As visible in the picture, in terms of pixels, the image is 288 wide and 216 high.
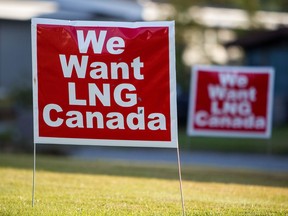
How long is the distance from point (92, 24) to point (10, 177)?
503 centimetres

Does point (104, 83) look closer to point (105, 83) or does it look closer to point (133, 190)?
point (105, 83)

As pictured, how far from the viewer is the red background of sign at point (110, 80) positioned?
33.5ft

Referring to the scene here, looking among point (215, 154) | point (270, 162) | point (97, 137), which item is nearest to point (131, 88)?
point (97, 137)

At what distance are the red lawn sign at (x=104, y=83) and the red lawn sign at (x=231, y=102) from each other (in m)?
10.6

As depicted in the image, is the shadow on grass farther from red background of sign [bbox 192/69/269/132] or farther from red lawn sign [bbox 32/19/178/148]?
red lawn sign [bbox 32/19/178/148]

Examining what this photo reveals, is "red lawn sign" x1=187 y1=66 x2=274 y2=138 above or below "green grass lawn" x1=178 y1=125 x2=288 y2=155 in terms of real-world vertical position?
above

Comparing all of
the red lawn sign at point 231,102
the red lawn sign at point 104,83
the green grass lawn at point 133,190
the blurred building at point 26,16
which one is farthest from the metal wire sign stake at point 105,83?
the blurred building at point 26,16

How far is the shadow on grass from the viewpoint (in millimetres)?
15859

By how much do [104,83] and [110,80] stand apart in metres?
0.08

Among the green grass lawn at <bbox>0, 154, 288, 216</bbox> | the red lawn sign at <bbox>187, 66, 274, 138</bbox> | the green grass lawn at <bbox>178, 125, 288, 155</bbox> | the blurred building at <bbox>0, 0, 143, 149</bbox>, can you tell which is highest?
the blurred building at <bbox>0, 0, 143, 149</bbox>

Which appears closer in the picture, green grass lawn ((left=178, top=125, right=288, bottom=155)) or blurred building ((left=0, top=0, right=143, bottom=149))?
green grass lawn ((left=178, top=125, right=288, bottom=155))

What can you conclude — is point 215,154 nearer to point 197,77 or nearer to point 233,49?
point 197,77

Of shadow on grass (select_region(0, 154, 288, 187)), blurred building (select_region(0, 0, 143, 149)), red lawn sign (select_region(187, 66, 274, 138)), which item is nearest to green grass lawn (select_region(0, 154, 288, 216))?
shadow on grass (select_region(0, 154, 288, 187))

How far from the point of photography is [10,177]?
14445 millimetres
